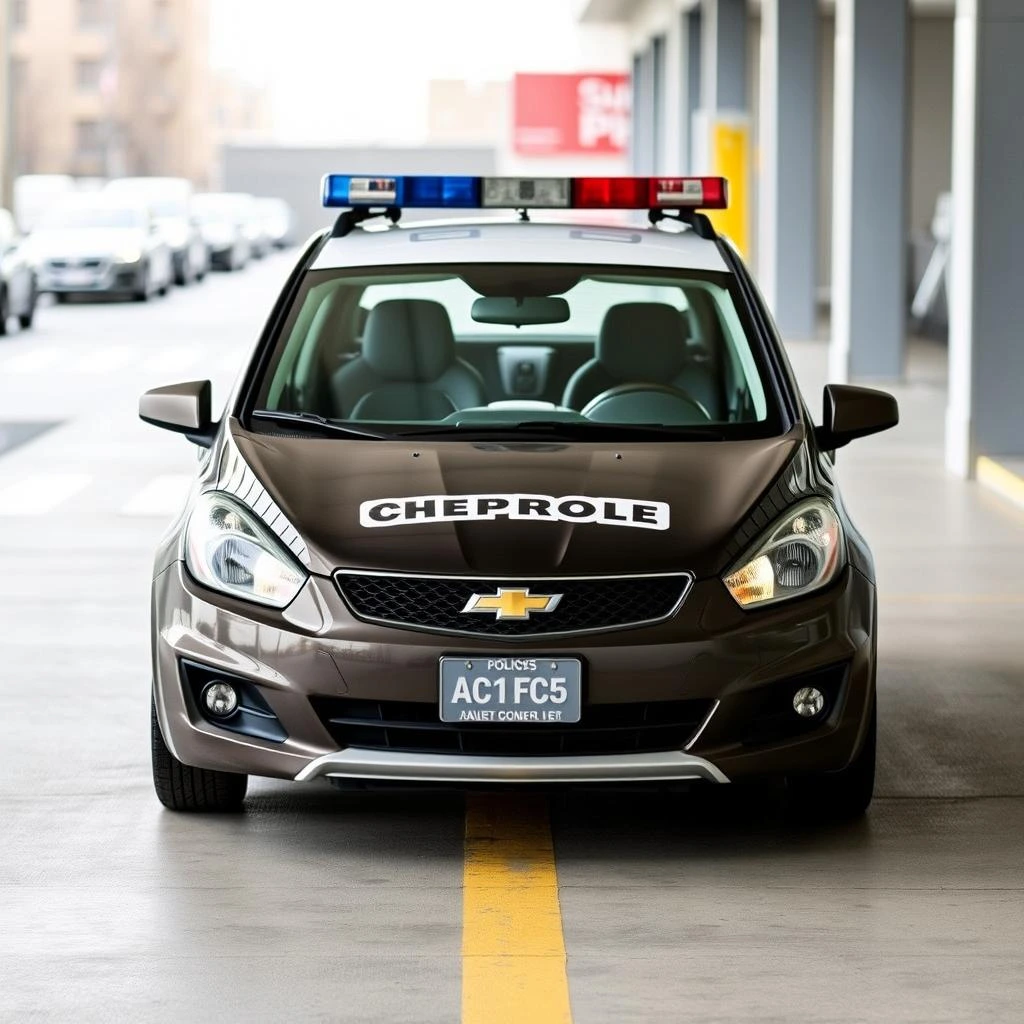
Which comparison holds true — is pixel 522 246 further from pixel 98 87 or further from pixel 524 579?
pixel 98 87

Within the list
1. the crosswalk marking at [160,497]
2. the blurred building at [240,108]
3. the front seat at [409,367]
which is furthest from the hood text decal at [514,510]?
the blurred building at [240,108]

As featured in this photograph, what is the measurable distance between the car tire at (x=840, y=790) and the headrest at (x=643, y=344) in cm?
147

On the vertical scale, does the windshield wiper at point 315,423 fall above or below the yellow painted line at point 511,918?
above

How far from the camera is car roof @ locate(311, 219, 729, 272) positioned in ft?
20.4

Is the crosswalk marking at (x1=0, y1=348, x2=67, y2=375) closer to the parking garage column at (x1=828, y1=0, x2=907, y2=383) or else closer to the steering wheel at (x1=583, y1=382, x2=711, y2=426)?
the parking garage column at (x1=828, y1=0, x2=907, y2=383)

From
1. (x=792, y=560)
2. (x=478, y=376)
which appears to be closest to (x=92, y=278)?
(x=478, y=376)

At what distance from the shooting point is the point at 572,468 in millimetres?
5398

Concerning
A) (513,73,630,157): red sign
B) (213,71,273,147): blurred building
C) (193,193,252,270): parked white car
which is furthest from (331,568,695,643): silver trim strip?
(213,71,273,147): blurred building

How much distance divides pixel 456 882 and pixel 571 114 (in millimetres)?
51469

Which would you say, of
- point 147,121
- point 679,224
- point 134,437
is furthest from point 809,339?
point 147,121

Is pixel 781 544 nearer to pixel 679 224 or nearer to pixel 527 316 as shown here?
pixel 527 316

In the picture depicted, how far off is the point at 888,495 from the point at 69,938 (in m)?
8.45

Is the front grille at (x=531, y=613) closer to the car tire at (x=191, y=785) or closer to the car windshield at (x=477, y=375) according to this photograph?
the car tire at (x=191, y=785)

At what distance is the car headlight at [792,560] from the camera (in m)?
5.02
